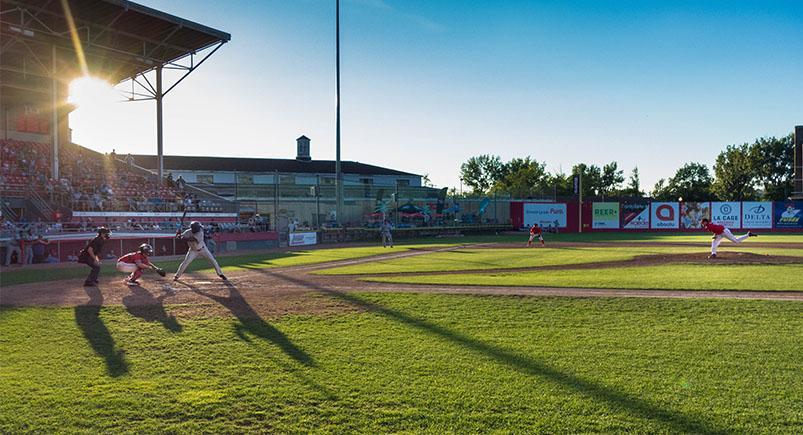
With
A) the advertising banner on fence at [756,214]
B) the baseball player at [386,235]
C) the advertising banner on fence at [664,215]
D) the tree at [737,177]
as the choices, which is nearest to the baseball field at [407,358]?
the baseball player at [386,235]

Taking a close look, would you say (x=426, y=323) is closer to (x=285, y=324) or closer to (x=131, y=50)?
(x=285, y=324)

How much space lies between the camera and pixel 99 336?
7.71m

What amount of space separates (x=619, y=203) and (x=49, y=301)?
47975mm

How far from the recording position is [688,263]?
1775 centimetres

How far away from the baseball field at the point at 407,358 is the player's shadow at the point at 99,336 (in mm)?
43

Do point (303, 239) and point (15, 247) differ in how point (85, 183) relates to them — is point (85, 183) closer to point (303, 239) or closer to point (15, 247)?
point (15, 247)

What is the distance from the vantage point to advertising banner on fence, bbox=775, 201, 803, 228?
156 feet

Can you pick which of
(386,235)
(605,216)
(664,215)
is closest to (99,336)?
(386,235)

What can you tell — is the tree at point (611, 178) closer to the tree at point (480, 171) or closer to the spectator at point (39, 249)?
the tree at point (480, 171)

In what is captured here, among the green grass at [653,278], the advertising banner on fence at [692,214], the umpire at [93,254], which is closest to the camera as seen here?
the green grass at [653,278]

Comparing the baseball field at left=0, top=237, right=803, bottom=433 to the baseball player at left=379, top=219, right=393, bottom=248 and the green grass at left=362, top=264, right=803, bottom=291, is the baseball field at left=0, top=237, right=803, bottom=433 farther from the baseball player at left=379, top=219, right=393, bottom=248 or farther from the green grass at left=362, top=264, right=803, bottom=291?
the baseball player at left=379, top=219, right=393, bottom=248

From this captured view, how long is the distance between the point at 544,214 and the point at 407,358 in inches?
1780

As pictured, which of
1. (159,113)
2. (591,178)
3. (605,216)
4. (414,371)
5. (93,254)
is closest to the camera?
(414,371)

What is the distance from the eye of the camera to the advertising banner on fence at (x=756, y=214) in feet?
157
